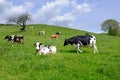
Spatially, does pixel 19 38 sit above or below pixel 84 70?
above

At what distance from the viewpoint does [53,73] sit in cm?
1858

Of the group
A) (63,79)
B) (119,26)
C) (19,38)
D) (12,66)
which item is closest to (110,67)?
(63,79)

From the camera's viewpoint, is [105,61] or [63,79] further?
[105,61]

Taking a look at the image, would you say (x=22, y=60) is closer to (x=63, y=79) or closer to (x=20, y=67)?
(x=20, y=67)

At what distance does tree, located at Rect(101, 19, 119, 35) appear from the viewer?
11156 cm

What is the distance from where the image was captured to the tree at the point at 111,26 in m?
112

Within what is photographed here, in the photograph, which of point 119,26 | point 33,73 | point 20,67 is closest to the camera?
point 33,73

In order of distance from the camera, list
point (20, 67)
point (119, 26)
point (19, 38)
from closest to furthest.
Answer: point (20, 67), point (19, 38), point (119, 26)

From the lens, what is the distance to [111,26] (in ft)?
369

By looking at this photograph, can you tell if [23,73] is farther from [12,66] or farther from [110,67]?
[110,67]

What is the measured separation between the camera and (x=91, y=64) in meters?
21.0

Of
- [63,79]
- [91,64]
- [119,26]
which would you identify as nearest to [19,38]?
[91,64]

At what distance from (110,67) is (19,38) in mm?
23814

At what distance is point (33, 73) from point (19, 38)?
2344 cm
